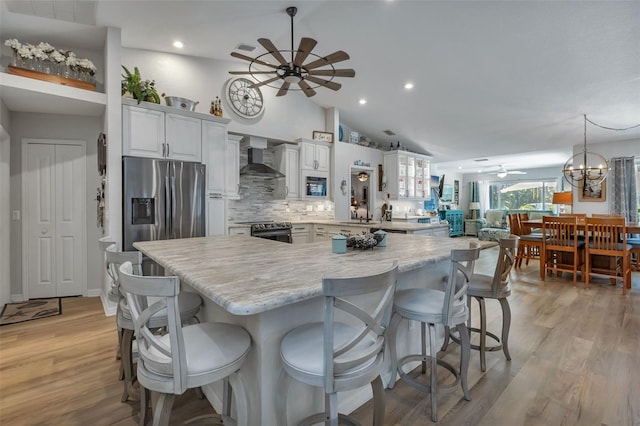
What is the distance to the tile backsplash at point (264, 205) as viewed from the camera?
525 cm

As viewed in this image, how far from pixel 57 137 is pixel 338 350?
477 cm

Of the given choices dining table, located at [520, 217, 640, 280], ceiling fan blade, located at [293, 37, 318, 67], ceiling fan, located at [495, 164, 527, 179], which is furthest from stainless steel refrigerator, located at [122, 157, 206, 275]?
ceiling fan, located at [495, 164, 527, 179]

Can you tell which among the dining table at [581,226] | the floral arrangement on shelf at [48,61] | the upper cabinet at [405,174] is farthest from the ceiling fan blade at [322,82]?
the dining table at [581,226]

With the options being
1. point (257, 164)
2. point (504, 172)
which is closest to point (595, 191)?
point (504, 172)

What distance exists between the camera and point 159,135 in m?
3.74

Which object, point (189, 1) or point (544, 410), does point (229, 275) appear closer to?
point (544, 410)

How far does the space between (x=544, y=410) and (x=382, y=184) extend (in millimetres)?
5672

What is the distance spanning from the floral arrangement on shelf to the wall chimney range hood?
7.33 ft

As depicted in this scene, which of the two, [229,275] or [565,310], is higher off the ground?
[229,275]

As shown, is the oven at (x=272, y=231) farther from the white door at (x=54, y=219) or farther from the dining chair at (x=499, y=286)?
the dining chair at (x=499, y=286)

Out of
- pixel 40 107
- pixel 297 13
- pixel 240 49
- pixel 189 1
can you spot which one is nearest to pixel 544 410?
pixel 297 13

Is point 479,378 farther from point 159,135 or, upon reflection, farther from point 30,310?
point 30,310

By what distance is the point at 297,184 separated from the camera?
18.6ft

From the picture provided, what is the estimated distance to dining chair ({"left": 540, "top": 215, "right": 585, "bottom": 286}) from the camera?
4657mm
